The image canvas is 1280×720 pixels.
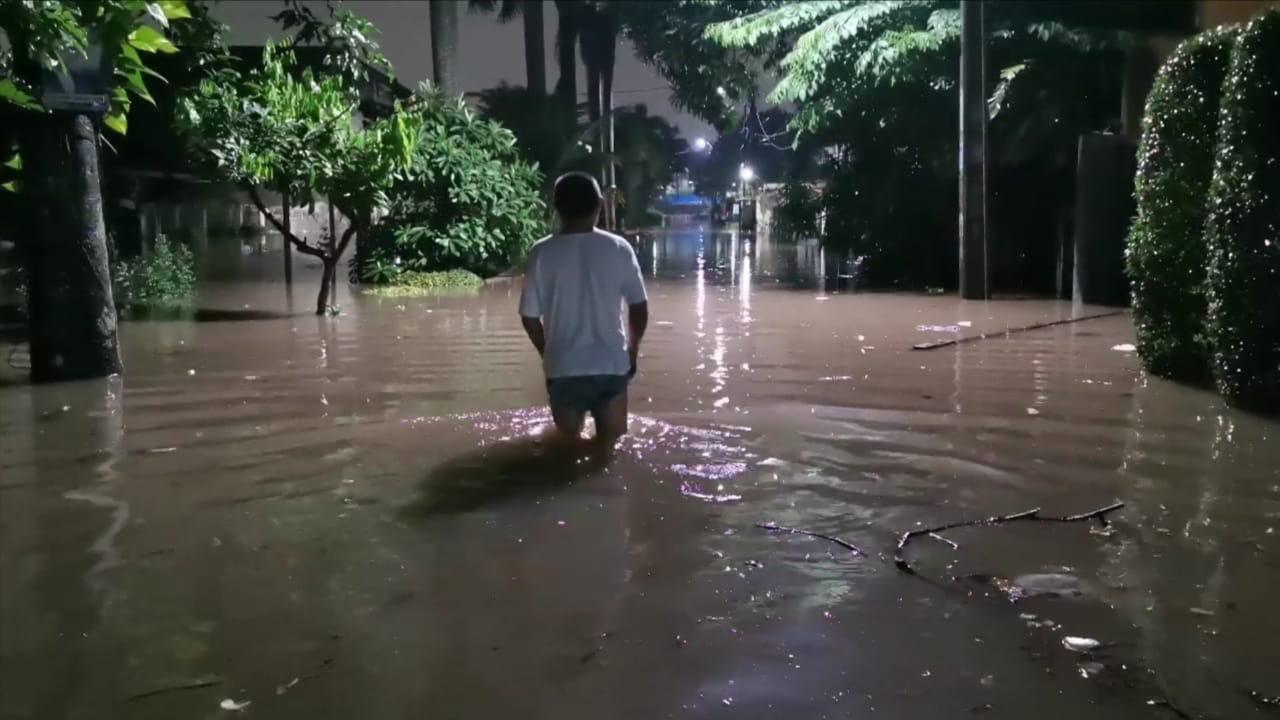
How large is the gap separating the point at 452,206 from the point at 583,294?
14905 millimetres

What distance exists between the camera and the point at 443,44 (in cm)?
2470

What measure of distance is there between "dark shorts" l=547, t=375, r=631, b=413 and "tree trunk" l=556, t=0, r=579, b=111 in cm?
3271

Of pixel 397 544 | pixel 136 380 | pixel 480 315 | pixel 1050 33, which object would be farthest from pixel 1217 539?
pixel 1050 33

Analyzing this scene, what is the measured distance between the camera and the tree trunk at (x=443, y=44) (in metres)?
24.7

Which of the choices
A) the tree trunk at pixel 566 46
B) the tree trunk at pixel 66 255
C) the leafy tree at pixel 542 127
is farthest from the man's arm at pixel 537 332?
the tree trunk at pixel 566 46

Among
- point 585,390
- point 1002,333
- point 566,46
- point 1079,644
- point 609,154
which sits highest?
point 566,46

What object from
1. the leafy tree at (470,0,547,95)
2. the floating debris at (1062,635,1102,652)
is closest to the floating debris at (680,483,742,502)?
the floating debris at (1062,635,1102,652)

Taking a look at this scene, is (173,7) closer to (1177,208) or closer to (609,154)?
(1177,208)

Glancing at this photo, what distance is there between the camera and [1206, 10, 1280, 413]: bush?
737cm

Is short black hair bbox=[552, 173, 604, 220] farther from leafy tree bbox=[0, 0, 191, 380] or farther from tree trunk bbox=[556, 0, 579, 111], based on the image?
tree trunk bbox=[556, 0, 579, 111]

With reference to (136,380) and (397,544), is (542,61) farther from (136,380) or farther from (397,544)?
(397,544)

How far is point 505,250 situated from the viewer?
21188 millimetres

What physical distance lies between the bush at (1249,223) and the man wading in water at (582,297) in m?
4.06

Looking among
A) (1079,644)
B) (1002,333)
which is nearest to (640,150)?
(1002,333)
